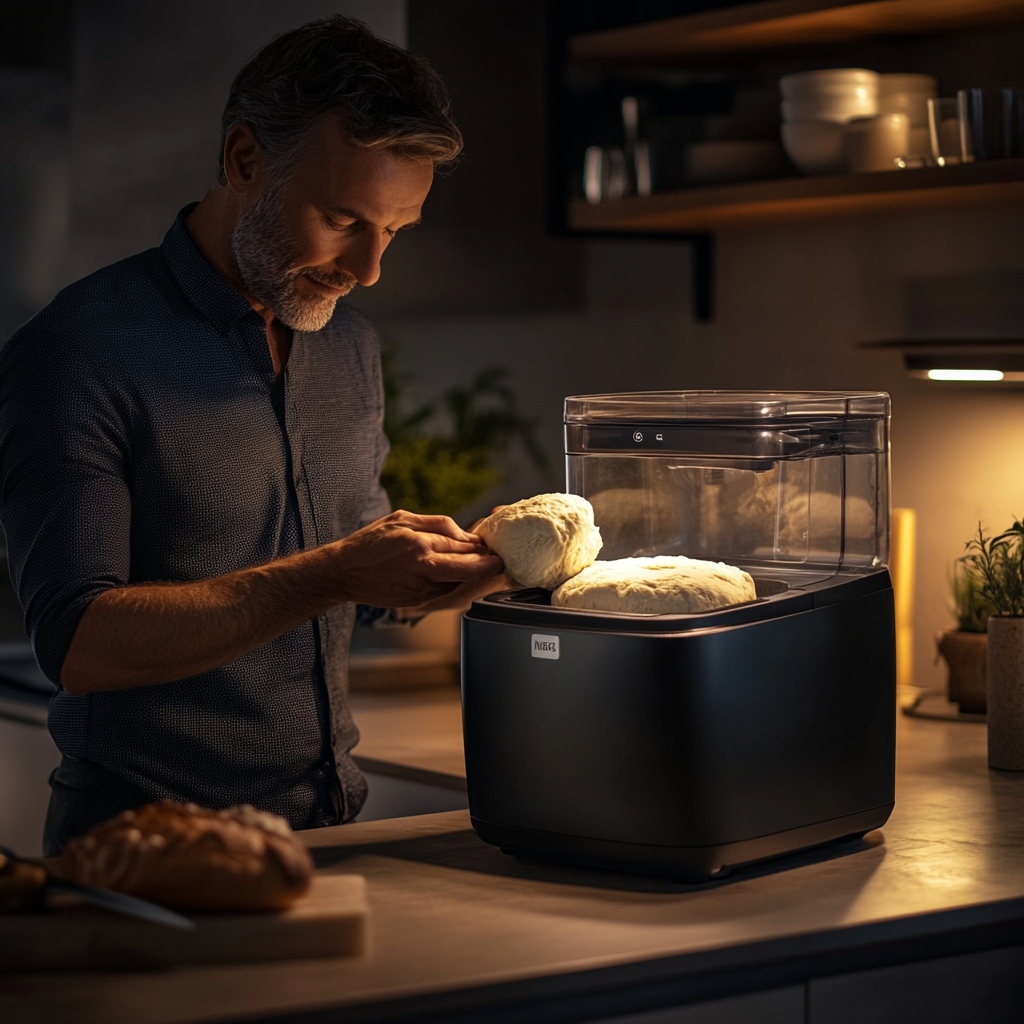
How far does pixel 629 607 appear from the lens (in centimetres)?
128

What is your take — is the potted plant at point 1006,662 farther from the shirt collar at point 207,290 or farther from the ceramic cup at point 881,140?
the shirt collar at point 207,290

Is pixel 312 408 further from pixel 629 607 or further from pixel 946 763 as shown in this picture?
pixel 946 763

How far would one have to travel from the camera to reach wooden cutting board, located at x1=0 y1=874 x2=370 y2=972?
40.4 inches

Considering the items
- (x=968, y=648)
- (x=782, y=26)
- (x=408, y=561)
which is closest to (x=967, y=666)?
(x=968, y=648)

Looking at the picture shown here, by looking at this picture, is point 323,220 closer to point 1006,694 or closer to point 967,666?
point 1006,694

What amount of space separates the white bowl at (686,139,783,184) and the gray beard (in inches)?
28.5

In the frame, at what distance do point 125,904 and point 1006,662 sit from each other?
108 cm

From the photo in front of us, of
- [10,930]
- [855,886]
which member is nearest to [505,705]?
[855,886]

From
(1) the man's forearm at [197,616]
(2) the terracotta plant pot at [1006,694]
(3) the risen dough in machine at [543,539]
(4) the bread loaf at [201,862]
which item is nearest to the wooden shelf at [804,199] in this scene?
(2) the terracotta plant pot at [1006,694]

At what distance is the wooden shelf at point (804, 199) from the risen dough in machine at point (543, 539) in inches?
29.4

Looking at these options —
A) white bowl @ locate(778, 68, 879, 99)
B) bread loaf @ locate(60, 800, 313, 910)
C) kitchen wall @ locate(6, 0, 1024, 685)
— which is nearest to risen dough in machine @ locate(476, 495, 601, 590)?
bread loaf @ locate(60, 800, 313, 910)

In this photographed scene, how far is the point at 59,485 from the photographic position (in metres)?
1.41

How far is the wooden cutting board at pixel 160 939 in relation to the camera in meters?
1.03

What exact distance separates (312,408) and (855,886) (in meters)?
0.77
